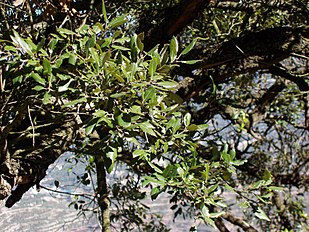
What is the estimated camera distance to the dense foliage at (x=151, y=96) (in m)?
0.89

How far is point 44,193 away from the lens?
2623 millimetres

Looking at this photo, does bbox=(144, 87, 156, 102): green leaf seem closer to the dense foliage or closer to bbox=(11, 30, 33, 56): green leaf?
the dense foliage

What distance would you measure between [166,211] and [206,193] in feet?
8.35

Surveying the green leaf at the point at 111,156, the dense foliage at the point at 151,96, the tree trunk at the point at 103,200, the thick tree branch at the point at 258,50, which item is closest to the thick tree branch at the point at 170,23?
the dense foliage at the point at 151,96

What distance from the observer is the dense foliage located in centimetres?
89

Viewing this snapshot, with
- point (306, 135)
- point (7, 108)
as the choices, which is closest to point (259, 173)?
point (306, 135)

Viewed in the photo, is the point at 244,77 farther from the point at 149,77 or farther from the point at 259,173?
the point at 149,77

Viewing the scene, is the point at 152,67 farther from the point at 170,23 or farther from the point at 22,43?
the point at 170,23

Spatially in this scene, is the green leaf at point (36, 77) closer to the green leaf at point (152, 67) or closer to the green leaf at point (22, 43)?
the green leaf at point (22, 43)

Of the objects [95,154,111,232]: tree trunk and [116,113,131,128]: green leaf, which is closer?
[116,113,131,128]: green leaf

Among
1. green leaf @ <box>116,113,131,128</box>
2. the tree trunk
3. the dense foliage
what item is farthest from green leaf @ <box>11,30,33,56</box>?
the tree trunk

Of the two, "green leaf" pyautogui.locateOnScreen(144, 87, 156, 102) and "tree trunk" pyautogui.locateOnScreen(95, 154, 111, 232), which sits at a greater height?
"green leaf" pyautogui.locateOnScreen(144, 87, 156, 102)

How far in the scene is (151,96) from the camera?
850 mm

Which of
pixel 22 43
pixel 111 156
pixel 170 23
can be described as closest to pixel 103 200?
pixel 170 23
